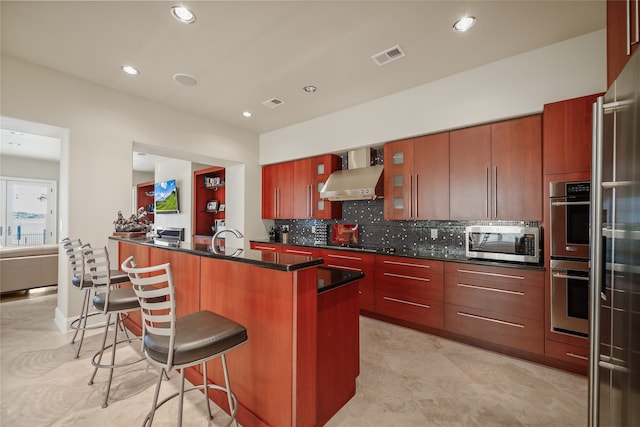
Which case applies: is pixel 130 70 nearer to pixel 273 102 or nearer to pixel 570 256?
pixel 273 102

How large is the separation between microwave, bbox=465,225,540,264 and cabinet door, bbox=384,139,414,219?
0.78m

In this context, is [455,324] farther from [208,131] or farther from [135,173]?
[135,173]

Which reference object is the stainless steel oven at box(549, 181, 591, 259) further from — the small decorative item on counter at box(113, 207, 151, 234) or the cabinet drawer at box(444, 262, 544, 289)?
the small decorative item on counter at box(113, 207, 151, 234)

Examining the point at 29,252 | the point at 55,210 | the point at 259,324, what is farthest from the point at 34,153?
the point at 259,324

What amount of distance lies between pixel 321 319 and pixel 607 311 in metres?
1.31

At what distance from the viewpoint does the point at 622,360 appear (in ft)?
3.34

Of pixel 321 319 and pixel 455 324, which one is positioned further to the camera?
pixel 455 324

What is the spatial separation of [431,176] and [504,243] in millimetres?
1056

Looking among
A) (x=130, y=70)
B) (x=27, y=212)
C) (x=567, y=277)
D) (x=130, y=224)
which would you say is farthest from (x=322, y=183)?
(x=27, y=212)

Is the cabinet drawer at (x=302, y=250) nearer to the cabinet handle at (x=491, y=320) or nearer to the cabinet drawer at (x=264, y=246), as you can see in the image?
the cabinet drawer at (x=264, y=246)

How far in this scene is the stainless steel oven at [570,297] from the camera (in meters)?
2.24

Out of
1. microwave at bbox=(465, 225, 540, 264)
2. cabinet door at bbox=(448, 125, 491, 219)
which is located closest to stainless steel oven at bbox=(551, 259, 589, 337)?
microwave at bbox=(465, 225, 540, 264)

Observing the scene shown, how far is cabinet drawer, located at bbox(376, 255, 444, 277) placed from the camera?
9.94 feet

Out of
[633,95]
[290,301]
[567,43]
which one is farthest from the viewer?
[567,43]
